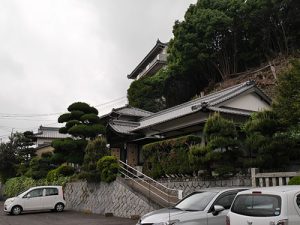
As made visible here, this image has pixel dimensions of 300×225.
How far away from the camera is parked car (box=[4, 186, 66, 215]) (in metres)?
21.7

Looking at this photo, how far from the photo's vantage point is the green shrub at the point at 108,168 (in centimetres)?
1944

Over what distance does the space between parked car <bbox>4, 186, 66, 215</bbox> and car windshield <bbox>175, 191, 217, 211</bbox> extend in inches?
570

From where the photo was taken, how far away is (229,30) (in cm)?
3934

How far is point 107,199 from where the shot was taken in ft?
63.7

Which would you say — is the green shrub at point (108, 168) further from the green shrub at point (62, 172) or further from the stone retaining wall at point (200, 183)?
the green shrub at point (62, 172)

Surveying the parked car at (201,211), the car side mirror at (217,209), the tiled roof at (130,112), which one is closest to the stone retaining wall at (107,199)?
the parked car at (201,211)

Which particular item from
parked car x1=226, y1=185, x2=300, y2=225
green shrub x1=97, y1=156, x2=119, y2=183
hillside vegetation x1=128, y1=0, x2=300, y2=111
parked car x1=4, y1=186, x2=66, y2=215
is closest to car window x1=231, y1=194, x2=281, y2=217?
parked car x1=226, y1=185, x2=300, y2=225

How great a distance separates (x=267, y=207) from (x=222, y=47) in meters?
35.4

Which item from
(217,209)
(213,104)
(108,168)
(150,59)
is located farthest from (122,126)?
(150,59)

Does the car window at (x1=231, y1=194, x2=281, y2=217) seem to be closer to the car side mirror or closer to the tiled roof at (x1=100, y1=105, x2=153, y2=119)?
the car side mirror

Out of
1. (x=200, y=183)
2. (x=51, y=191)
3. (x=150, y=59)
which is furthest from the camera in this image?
(x=150, y=59)

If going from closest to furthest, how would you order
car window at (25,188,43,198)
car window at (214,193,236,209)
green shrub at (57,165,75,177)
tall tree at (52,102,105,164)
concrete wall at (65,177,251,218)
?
car window at (214,193,236,209) → concrete wall at (65,177,251,218) → car window at (25,188,43,198) → tall tree at (52,102,105,164) → green shrub at (57,165,75,177)

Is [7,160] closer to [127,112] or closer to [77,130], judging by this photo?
[127,112]

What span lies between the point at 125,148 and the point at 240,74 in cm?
1799
